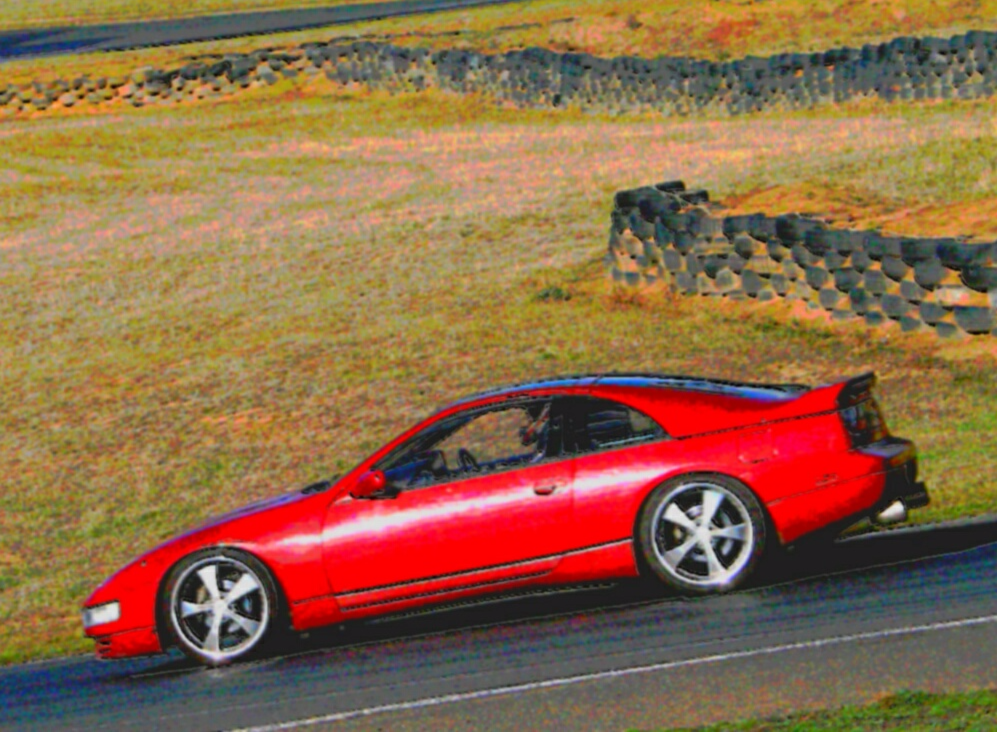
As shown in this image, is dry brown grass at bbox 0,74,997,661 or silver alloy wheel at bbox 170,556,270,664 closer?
silver alloy wheel at bbox 170,556,270,664

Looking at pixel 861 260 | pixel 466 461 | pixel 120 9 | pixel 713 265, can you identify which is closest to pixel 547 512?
pixel 466 461

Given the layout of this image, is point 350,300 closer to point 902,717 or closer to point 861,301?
point 861,301

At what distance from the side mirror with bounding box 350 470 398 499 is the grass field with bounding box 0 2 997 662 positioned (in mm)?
3209

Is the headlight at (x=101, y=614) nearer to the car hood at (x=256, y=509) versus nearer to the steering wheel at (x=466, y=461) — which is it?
the car hood at (x=256, y=509)

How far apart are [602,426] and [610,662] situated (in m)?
1.57

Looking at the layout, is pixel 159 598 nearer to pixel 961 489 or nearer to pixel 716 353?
pixel 961 489

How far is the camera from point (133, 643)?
10156 millimetres

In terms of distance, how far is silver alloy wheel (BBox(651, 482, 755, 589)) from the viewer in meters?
9.47

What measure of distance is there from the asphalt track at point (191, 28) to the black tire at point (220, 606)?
46110 mm

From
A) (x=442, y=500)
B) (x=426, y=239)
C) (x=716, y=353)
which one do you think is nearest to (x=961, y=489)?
(x=442, y=500)

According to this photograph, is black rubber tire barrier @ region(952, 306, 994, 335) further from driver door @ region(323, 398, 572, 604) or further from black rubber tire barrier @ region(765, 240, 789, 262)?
driver door @ region(323, 398, 572, 604)

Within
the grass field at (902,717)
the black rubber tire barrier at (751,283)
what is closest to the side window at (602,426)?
the grass field at (902,717)

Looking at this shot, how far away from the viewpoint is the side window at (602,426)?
9.76m

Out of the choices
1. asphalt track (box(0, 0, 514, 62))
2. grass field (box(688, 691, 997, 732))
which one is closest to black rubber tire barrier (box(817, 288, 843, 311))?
grass field (box(688, 691, 997, 732))
